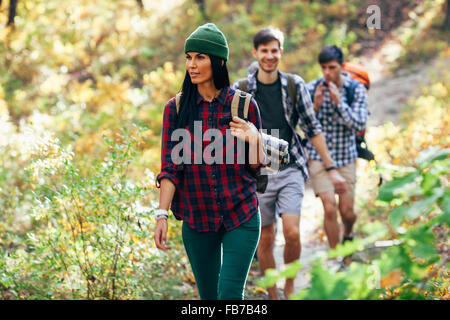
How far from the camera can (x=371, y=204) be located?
7.36 meters

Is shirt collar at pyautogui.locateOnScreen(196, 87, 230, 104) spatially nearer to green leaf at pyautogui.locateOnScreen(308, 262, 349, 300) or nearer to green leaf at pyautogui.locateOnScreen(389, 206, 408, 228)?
green leaf at pyautogui.locateOnScreen(389, 206, 408, 228)

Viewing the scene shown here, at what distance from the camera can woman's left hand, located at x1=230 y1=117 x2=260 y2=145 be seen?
3.07 metres

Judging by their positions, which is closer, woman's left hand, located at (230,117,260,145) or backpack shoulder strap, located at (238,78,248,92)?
woman's left hand, located at (230,117,260,145)

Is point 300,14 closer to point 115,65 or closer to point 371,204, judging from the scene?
point 115,65

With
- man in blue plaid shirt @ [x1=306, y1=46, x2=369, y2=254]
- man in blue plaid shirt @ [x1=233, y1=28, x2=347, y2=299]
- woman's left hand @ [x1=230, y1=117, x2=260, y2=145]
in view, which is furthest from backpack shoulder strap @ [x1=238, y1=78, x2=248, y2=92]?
woman's left hand @ [x1=230, y1=117, x2=260, y2=145]

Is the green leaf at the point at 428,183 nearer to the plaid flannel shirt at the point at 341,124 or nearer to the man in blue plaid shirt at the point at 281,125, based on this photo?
the man in blue plaid shirt at the point at 281,125

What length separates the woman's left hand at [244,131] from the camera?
3072 mm

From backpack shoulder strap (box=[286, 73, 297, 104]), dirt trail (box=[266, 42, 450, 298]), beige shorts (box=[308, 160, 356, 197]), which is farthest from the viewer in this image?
dirt trail (box=[266, 42, 450, 298])

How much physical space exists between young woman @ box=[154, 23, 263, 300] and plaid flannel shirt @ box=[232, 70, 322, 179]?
1376 mm

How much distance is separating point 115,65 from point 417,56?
859cm

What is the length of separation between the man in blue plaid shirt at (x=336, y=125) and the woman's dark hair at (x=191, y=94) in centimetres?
245

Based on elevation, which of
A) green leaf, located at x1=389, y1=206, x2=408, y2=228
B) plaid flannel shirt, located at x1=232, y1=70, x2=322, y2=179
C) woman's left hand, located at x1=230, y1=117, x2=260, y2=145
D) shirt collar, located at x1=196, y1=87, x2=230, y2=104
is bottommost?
green leaf, located at x1=389, y1=206, x2=408, y2=228

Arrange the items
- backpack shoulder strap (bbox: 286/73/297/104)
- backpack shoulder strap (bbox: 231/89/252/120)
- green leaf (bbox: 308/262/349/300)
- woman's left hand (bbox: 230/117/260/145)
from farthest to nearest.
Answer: backpack shoulder strap (bbox: 286/73/297/104) < backpack shoulder strap (bbox: 231/89/252/120) < woman's left hand (bbox: 230/117/260/145) < green leaf (bbox: 308/262/349/300)

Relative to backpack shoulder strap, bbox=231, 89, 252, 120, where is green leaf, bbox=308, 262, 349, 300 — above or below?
below
